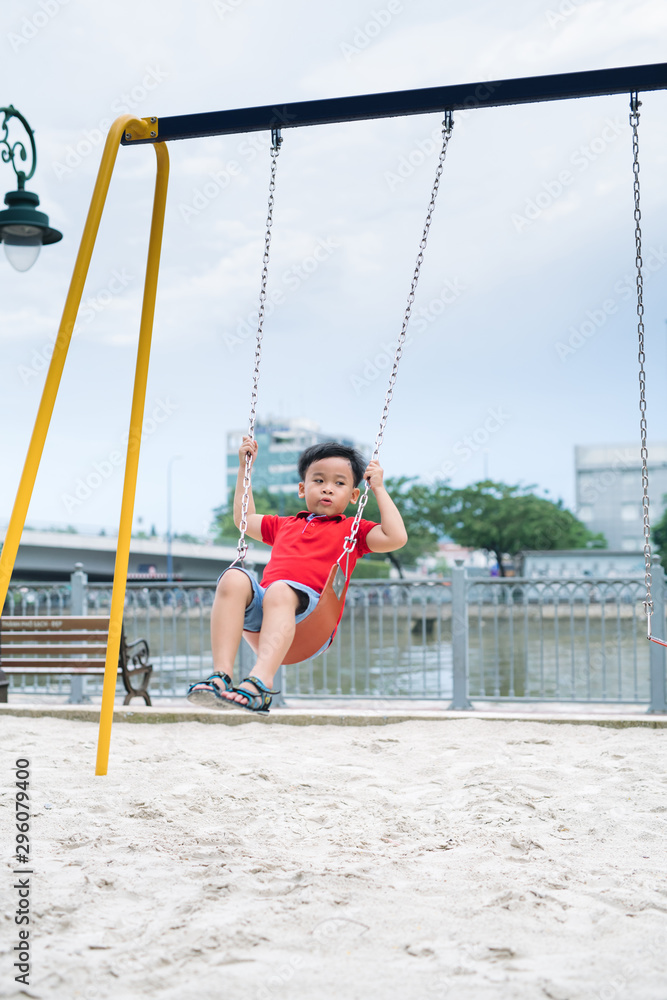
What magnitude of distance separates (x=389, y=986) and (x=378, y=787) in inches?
96.0

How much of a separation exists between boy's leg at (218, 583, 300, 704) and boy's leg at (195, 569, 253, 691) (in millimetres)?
104

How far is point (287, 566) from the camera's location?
4.21 meters

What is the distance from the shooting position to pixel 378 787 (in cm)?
473

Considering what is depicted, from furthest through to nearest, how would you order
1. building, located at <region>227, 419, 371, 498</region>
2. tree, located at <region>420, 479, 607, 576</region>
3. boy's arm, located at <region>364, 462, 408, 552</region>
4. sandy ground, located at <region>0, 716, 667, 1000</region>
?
1. building, located at <region>227, 419, 371, 498</region>
2. tree, located at <region>420, 479, 607, 576</region>
3. boy's arm, located at <region>364, 462, 408, 552</region>
4. sandy ground, located at <region>0, 716, 667, 1000</region>

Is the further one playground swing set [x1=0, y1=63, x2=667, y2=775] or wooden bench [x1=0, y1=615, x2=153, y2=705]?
wooden bench [x1=0, y1=615, x2=153, y2=705]

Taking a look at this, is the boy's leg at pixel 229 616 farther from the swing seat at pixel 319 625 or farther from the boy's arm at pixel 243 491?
the boy's arm at pixel 243 491

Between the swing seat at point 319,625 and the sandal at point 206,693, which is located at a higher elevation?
the swing seat at point 319,625

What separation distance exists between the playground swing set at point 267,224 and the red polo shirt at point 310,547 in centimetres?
17

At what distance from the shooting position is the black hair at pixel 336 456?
14.9ft

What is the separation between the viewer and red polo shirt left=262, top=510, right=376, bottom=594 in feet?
13.7

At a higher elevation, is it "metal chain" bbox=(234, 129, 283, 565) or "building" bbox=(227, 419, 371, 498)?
"building" bbox=(227, 419, 371, 498)
